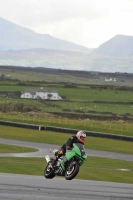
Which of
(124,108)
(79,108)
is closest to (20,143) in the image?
(79,108)

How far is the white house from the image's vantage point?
168m

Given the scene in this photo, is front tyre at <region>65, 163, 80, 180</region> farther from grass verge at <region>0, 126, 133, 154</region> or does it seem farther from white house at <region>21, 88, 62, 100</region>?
white house at <region>21, 88, 62, 100</region>

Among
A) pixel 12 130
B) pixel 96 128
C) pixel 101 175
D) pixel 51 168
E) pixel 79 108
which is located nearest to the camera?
pixel 51 168

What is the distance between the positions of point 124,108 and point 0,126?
76.9m

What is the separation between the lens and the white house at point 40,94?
168m

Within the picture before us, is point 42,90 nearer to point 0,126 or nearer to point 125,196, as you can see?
point 0,126

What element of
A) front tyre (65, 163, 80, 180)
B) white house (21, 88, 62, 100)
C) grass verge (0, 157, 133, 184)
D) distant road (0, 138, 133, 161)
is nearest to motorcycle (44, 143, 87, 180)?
front tyre (65, 163, 80, 180)

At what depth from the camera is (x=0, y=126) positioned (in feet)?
252

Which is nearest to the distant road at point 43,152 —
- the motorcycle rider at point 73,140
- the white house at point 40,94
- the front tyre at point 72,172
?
the motorcycle rider at point 73,140

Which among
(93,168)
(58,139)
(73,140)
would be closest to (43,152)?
(93,168)

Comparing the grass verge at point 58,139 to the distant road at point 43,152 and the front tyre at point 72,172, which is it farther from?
the front tyre at point 72,172

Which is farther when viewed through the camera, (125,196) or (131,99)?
(131,99)

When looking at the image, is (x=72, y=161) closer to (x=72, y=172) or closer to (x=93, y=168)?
(x=72, y=172)

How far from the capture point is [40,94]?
173250 millimetres
